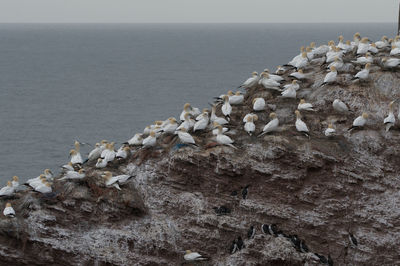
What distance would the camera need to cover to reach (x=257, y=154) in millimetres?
29375

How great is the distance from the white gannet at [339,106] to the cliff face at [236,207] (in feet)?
1.94

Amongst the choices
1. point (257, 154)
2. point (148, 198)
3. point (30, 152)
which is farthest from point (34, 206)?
point (30, 152)

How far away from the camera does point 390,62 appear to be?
31.3 m

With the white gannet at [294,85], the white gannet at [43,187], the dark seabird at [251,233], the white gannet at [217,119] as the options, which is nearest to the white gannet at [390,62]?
the white gannet at [294,85]

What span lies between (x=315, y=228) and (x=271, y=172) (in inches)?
119

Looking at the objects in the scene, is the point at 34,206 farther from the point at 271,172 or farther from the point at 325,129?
the point at 325,129

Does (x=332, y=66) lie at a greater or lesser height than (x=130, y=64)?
greater

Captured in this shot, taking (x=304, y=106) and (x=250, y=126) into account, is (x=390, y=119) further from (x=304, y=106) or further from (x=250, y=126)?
(x=250, y=126)

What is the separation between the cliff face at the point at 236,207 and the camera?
28.4 metres

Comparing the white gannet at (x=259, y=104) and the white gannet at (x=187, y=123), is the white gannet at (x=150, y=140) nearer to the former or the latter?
the white gannet at (x=187, y=123)

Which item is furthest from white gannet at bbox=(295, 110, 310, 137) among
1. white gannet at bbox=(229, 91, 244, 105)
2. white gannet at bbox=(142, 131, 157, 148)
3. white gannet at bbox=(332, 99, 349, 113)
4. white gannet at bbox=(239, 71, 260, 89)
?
white gannet at bbox=(142, 131, 157, 148)

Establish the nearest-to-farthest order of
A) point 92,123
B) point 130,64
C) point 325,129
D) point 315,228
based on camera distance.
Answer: point 315,228 < point 325,129 < point 92,123 < point 130,64

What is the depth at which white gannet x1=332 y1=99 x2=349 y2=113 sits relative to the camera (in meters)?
30.2

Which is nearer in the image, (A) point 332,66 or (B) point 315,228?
(B) point 315,228
